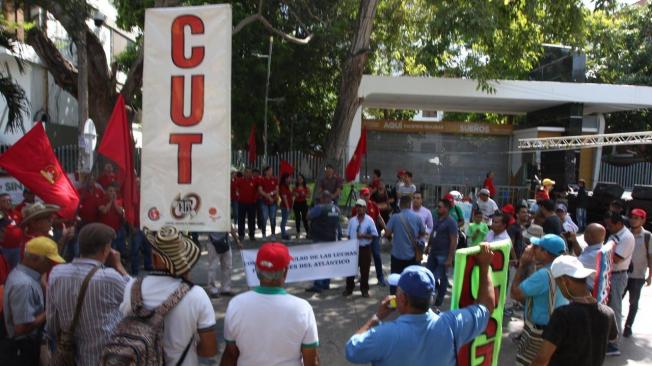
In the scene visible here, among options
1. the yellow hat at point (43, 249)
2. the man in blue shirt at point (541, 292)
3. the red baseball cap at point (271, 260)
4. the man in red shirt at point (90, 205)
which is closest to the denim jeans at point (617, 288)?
the man in blue shirt at point (541, 292)

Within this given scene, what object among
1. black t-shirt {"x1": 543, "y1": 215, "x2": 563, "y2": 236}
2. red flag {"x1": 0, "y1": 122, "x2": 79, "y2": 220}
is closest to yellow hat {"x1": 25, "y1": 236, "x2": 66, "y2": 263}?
red flag {"x1": 0, "y1": 122, "x2": 79, "y2": 220}

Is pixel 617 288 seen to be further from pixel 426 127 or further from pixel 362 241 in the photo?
pixel 426 127

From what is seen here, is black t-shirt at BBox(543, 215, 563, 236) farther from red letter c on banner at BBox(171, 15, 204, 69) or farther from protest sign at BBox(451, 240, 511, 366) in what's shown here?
red letter c on banner at BBox(171, 15, 204, 69)

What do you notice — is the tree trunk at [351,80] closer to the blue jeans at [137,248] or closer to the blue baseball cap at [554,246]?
the blue jeans at [137,248]

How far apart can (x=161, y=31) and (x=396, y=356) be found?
333 cm

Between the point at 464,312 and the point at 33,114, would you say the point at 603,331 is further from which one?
the point at 33,114

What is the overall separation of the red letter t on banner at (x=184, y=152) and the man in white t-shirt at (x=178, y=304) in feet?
5.05

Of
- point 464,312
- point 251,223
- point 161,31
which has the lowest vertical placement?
point 251,223

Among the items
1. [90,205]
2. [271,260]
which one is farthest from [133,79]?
[271,260]

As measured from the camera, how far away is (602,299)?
17.4ft

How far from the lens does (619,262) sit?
645 cm

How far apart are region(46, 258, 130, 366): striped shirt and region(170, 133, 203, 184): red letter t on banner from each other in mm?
1329

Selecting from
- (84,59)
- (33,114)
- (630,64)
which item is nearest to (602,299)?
(84,59)

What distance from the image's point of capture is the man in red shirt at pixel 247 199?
12898mm
